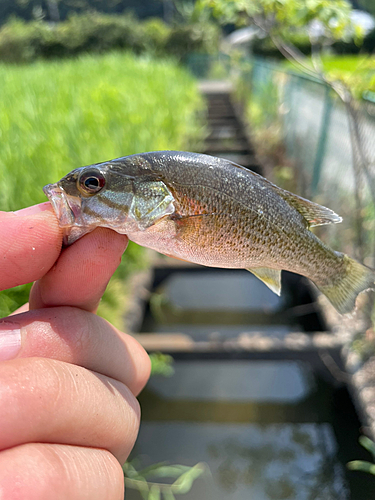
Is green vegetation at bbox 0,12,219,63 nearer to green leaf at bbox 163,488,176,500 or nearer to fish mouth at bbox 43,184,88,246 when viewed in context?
fish mouth at bbox 43,184,88,246

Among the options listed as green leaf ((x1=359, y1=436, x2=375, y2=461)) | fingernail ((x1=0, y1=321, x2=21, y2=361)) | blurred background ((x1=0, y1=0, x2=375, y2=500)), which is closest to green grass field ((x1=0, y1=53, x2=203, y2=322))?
blurred background ((x1=0, y1=0, x2=375, y2=500))

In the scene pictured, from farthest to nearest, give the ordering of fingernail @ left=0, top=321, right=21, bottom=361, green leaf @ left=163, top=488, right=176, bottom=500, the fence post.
A: the fence post → green leaf @ left=163, top=488, right=176, bottom=500 → fingernail @ left=0, top=321, right=21, bottom=361

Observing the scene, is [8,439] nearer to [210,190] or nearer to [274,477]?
[210,190]

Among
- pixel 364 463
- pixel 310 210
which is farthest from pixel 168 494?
pixel 310 210


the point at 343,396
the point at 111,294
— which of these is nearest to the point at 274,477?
the point at 343,396

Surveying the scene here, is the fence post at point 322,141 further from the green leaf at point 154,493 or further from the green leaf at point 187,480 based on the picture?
the green leaf at point 154,493

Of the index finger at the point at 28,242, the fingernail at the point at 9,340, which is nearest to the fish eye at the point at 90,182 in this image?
the index finger at the point at 28,242

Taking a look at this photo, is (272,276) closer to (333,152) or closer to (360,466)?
(360,466)
